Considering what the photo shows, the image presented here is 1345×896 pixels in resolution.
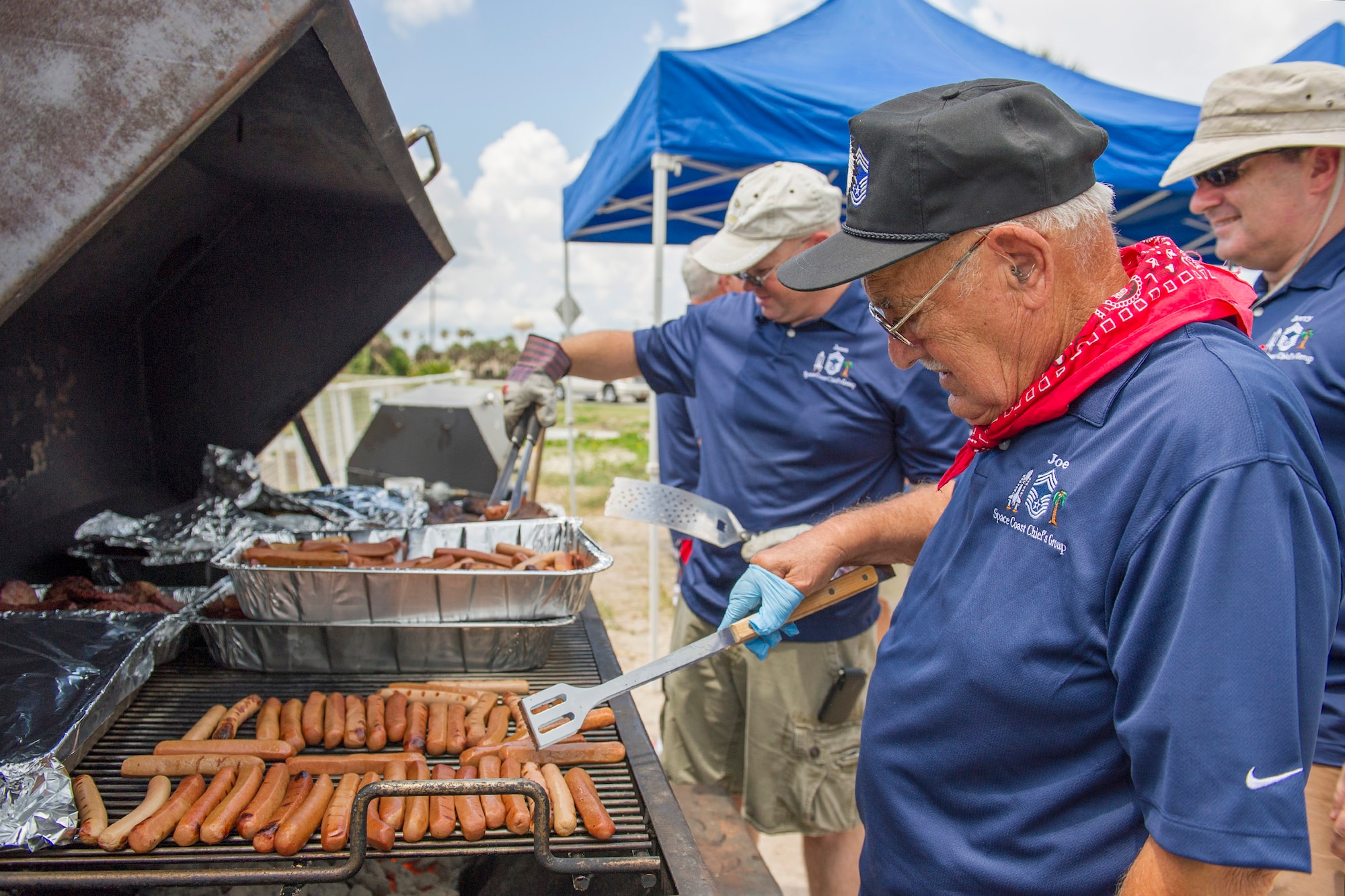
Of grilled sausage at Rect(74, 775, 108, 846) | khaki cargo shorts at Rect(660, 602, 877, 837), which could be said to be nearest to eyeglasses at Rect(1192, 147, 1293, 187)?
khaki cargo shorts at Rect(660, 602, 877, 837)

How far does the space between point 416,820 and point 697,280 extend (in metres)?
3.78

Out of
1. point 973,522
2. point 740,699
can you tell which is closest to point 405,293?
point 740,699

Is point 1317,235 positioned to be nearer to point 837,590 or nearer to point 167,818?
point 837,590

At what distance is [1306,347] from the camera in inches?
80.0

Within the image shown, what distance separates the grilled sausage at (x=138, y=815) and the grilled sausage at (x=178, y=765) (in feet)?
0.07

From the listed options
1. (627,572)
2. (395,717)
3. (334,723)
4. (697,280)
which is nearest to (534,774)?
(395,717)

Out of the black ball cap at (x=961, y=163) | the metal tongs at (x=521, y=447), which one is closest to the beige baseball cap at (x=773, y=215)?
the metal tongs at (x=521, y=447)

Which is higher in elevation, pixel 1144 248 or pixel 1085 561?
pixel 1144 248

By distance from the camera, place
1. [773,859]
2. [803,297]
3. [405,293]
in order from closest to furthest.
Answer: [803,297]
[405,293]
[773,859]

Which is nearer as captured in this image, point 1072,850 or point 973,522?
point 1072,850

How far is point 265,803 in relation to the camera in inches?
65.4

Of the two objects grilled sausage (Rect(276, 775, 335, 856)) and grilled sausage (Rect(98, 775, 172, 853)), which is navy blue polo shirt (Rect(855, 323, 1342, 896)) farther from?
grilled sausage (Rect(98, 775, 172, 853))

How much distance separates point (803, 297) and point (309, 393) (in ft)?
8.18

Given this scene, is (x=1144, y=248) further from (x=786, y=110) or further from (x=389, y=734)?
(x=786, y=110)
